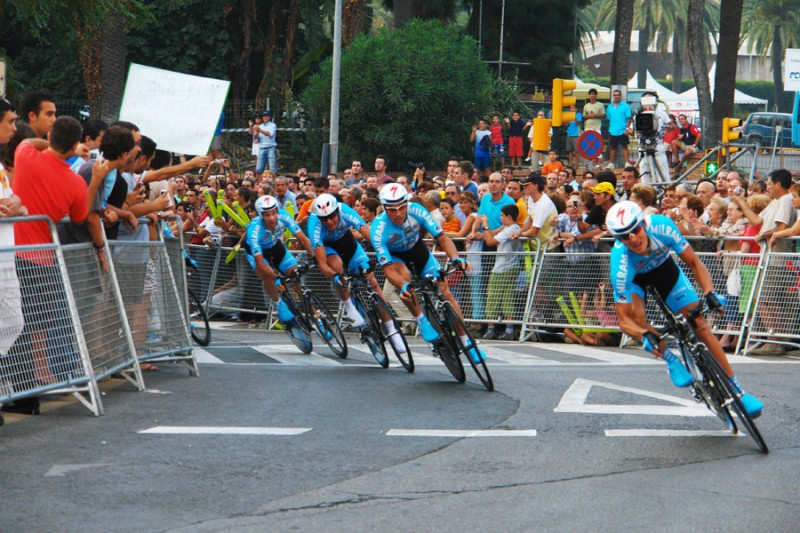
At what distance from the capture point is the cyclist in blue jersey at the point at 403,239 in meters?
12.6

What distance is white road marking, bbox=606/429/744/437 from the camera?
30.7 feet

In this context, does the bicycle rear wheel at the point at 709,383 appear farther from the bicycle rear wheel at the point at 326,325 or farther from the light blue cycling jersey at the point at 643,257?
the bicycle rear wheel at the point at 326,325

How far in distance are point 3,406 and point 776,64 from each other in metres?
93.2

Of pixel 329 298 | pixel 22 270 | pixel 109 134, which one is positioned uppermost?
pixel 109 134

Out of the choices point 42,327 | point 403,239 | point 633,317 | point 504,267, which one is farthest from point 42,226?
point 504,267

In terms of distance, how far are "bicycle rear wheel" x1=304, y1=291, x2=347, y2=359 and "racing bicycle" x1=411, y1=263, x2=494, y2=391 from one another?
255 centimetres

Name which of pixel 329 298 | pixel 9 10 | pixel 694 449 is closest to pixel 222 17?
pixel 9 10

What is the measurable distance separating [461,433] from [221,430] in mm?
1736

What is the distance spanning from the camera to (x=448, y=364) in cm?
1221

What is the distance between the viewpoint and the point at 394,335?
13.0m

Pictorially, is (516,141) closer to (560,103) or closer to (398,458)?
(560,103)

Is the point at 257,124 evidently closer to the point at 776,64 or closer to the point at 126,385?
the point at 126,385

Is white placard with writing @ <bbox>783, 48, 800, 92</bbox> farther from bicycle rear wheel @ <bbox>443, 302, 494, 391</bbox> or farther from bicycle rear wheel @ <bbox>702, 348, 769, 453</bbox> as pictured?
bicycle rear wheel @ <bbox>702, 348, 769, 453</bbox>

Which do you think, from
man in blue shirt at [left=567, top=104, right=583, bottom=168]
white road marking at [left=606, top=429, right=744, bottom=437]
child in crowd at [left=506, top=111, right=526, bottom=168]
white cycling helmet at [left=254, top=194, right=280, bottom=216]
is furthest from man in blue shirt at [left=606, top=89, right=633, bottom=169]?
white road marking at [left=606, top=429, right=744, bottom=437]
